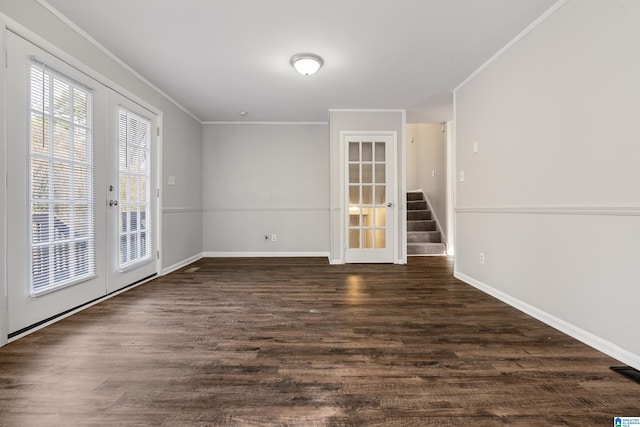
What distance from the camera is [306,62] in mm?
2877

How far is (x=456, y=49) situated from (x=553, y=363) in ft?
8.58

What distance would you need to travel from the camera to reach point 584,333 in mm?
1874

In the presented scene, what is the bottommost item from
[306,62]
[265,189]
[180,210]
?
[180,210]

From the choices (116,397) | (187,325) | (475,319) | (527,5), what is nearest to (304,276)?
(187,325)

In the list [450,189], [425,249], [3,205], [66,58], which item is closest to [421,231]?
[425,249]

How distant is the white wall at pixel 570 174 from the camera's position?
1641 millimetres

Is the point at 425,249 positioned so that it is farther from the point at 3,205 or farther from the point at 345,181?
the point at 3,205

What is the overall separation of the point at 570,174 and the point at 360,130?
9.60 ft

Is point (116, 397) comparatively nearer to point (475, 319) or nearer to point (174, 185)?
point (475, 319)

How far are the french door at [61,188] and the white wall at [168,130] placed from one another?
16cm

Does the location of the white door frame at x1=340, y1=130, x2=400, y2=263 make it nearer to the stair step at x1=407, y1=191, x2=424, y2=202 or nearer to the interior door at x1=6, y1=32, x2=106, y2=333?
the stair step at x1=407, y1=191, x2=424, y2=202

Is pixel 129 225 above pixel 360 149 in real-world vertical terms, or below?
below

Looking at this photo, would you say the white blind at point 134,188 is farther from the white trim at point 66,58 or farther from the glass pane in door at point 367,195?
the glass pane in door at point 367,195

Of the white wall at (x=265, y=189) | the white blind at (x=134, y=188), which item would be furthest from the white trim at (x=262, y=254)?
the white blind at (x=134, y=188)
